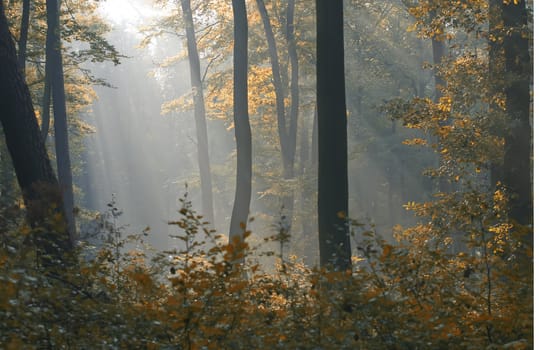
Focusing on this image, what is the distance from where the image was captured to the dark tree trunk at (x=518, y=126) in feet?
33.5

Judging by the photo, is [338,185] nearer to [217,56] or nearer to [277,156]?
[217,56]

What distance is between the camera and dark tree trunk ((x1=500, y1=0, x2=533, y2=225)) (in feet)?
33.5

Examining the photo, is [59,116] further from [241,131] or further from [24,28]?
[241,131]

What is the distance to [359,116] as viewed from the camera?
32.9 m

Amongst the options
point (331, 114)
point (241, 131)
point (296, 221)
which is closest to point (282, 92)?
point (296, 221)

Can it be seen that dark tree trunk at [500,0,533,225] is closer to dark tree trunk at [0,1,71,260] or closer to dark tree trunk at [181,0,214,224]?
dark tree trunk at [0,1,71,260]

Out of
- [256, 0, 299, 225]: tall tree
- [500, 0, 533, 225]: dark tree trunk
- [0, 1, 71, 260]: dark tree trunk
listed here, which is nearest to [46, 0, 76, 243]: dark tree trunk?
[256, 0, 299, 225]: tall tree

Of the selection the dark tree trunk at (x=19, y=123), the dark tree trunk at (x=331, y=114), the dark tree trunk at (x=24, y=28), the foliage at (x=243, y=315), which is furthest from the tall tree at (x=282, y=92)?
the foliage at (x=243, y=315)

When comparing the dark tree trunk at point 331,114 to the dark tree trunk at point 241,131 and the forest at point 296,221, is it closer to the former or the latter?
the forest at point 296,221

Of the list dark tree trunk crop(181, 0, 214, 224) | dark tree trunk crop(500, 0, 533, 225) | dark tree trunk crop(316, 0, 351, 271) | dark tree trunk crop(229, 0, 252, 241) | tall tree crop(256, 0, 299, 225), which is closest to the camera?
dark tree trunk crop(316, 0, 351, 271)

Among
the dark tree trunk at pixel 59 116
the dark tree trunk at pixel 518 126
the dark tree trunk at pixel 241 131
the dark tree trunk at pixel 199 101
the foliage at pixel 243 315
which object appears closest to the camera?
the foliage at pixel 243 315

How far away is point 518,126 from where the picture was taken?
1023 centimetres

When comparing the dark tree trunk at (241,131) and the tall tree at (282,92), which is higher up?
the tall tree at (282,92)

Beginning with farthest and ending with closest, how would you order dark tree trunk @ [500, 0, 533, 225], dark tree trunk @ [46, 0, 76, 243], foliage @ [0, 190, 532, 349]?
1. dark tree trunk @ [46, 0, 76, 243]
2. dark tree trunk @ [500, 0, 533, 225]
3. foliage @ [0, 190, 532, 349]
